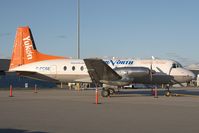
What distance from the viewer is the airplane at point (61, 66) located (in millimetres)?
27828

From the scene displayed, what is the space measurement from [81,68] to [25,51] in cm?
655

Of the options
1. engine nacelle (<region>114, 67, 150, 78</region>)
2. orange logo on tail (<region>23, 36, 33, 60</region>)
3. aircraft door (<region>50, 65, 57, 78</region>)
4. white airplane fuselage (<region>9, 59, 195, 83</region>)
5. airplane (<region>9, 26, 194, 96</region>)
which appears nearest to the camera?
engine nacelle (<region>114, 67, 150, 78</region>)

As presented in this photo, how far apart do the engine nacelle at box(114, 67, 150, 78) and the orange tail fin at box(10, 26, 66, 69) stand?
7981 millimetres

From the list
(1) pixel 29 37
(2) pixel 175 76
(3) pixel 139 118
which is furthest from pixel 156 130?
(1) pixel 29 37

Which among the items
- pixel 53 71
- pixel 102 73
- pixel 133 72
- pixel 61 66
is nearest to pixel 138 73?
pixel 133 72

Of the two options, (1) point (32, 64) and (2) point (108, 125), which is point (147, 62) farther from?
(2) point (108, 125)

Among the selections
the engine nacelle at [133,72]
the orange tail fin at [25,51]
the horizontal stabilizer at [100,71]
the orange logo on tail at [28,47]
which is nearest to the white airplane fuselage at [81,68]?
the orange tail fin at [25,51]

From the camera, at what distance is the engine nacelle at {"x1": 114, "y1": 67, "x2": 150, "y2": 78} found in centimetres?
2662

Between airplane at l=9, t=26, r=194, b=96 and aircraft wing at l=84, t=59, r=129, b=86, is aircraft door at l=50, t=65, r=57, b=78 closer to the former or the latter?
airplane at l=9, t=26, r=194, b=96

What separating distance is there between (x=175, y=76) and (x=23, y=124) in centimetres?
1912

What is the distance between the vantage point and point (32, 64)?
30.9 m

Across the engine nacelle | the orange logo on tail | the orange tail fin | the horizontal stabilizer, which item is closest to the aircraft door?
the orange tail fin

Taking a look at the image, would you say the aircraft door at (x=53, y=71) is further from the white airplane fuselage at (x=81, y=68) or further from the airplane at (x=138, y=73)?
the airplane at (x=138, y=73)

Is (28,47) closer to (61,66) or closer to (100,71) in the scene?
(61,66)
